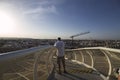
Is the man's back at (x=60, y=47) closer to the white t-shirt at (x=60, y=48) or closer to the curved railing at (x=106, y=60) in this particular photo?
the white t-shirt at (x=60, y=48)

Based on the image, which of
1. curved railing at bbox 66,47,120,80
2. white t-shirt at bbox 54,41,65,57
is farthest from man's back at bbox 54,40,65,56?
curved railing at bbox 66,47,120,80

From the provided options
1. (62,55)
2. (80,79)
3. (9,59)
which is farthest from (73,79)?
(9,59)

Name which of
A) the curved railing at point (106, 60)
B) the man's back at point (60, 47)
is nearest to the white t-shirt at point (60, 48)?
the man's back at point (60, 47)

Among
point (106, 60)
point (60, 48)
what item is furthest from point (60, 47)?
point (106, 60)

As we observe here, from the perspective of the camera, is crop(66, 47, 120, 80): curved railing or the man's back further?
the man's back

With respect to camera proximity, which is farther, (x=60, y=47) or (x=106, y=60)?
(x=106, y=60)

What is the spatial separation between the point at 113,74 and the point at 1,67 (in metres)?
6.28

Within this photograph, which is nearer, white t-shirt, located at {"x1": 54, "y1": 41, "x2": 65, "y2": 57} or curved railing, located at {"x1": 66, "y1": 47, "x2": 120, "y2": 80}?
curved railing, located at {"x1": 66, "y1": 47, "x2": 120, "y2": 80}

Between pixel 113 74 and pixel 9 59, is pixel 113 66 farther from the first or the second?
pixel 9 59

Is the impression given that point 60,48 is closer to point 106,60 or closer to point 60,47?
point 60,47

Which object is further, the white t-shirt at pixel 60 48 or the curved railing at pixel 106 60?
the white t-shirt at pixel 60 48

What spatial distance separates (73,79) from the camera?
→ 7004mm

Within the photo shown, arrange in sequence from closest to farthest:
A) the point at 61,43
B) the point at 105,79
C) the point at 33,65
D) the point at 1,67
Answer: the point at 1,67, the point at 33,65, the point at 105,79, the point at 61,43

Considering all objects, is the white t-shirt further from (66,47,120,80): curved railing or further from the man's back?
(66,47,120,80): curved railing
